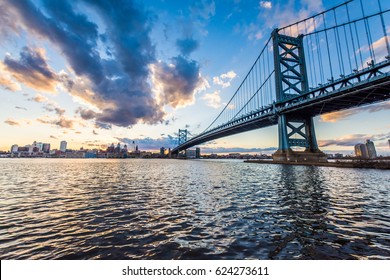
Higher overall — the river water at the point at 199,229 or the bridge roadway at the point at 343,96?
the bridge roadway at the point at 343,96

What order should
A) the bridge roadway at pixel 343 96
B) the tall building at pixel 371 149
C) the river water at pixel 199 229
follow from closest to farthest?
the river water at pixel 199 229 < the bridge roadway at pixel 343 96 < the tall building at pixel 371 149

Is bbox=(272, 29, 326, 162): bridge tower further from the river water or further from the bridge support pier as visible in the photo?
the river water

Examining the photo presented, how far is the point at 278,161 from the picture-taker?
46.9 meters

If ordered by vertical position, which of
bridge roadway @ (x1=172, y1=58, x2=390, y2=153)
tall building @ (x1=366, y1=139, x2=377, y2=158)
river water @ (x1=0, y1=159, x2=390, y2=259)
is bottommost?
river water @ (x1=0, y1=159, x2=390, y2=259)

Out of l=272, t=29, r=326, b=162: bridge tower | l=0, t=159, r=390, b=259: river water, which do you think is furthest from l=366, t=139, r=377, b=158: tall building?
l=0, t=159, r=390, b=259: river water

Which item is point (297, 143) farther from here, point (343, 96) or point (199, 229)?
point (199, 229)

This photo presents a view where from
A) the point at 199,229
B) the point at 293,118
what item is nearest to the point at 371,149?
the point at 293,118

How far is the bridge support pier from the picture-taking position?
45.4m

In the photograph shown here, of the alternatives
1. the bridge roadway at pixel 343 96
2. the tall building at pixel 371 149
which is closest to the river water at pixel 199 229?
the bridge roadway at pixel 343 96

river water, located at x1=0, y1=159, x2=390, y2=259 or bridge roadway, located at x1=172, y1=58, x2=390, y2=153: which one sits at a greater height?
bridge roadway, located at x1=172, y1=58, x2=390, y2=153

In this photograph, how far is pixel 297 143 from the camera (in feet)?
159

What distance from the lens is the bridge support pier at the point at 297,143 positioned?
1789 inches

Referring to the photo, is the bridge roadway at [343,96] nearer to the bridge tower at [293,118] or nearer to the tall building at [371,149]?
the bridge tower at [293,118]
